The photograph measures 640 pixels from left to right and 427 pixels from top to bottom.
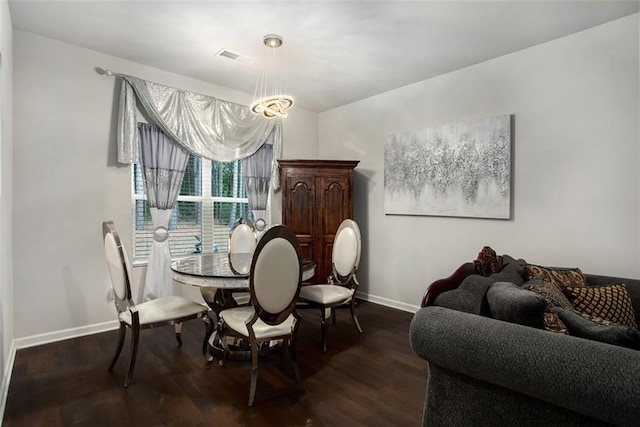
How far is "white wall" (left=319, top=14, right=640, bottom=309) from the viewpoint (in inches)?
105

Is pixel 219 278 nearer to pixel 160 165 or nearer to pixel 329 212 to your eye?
pixel 160 165

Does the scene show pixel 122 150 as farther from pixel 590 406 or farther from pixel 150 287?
pixel 590 406

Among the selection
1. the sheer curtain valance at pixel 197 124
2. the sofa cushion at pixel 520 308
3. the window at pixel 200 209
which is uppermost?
the sheer curtain valance at pixel 197 124

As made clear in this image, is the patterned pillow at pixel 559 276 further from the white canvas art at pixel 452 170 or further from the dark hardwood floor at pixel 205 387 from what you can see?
the dark hardwood floor at pixel 205 387

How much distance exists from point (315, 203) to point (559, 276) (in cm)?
274

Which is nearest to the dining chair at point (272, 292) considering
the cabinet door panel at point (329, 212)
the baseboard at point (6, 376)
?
the baseboard at point (6, 376)

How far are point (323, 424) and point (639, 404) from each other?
1.48m

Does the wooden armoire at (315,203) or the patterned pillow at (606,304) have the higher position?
the wooden armoire at (315,203)

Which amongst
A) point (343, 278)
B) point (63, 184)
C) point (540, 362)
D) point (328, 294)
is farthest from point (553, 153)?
point (63, 184)

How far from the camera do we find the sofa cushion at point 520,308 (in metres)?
1.34

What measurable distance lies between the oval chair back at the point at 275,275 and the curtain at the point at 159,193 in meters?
1.95

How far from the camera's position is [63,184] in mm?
3154

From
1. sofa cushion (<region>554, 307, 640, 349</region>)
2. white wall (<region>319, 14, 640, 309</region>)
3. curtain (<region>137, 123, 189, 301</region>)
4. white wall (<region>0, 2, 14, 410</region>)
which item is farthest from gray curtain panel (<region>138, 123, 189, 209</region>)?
sofa cushion (<region>554, 307, 640, 349</region>)

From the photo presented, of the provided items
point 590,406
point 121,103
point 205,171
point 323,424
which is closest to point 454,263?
point 323,424
